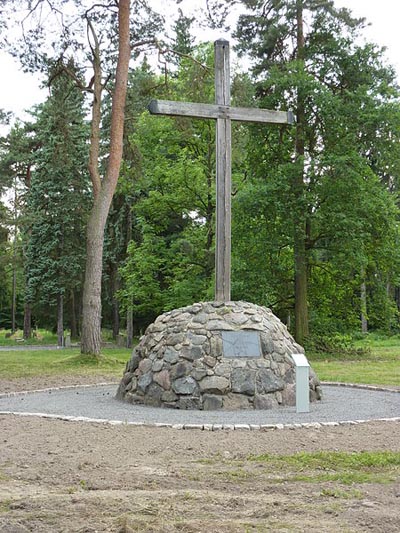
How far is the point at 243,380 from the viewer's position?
29.4 ft

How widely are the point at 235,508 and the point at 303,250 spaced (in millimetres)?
15442

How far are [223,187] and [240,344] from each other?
2.41 metres

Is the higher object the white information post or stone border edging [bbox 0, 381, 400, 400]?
the white information post

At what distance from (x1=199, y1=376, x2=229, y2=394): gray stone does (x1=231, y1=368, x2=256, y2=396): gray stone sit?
0.39 feet

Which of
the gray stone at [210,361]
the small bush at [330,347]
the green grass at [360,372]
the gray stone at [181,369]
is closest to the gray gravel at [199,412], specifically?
the gray stone at [181,369]

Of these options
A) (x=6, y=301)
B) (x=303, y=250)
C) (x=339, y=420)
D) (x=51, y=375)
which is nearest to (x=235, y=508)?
(x=339, y=420)

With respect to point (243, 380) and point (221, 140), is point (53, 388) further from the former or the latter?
point (221, 140)

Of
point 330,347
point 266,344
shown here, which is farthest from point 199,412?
point 330,347

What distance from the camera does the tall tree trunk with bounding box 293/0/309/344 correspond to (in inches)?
737

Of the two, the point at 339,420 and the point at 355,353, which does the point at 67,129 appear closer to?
the point at 355,353

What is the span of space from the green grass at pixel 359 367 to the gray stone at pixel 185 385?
440 centimetres

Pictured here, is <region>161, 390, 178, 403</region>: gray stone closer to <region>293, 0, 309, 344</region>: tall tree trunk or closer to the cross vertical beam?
the cross vertical beam

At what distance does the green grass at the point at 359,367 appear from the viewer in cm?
1286

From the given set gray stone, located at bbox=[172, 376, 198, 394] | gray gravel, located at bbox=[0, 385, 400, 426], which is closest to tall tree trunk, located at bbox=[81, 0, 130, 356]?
gray gravel, located at bbox=[0, 385, 400, 426]
